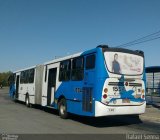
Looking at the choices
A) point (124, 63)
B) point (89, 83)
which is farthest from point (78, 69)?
point (124, 63)

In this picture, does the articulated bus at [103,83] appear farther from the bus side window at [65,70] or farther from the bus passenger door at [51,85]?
the bus passenger door at [51,85]

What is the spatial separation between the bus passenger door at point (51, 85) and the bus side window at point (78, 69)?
2889 millimetres

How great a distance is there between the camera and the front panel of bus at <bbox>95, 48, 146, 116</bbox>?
13.0m

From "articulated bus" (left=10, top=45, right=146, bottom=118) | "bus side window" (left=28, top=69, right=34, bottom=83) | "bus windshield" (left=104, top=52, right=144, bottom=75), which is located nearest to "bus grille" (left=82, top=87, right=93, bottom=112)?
"articulated bus" (left=10, top=45, right=146, bottom=118)

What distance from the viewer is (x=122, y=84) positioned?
1352 cm

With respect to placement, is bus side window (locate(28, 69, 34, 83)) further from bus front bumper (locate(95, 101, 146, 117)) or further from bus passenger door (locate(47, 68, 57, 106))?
bus front bumper (locate(95, 101, 146, 117))

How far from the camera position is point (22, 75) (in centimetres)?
2692

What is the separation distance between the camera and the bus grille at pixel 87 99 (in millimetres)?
13336

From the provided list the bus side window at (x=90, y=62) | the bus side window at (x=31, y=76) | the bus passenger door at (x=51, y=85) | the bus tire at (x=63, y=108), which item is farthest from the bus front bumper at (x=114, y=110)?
the bus side window at (x=31, y=76)

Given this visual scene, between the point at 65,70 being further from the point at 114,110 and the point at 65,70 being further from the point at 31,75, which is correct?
the point at 31,75

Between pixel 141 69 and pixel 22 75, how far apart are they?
14.7 m

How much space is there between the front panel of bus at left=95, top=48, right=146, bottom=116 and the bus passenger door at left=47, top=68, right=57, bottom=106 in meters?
5.30

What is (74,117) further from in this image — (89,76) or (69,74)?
(89,76)

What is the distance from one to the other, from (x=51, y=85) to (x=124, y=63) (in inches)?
242
